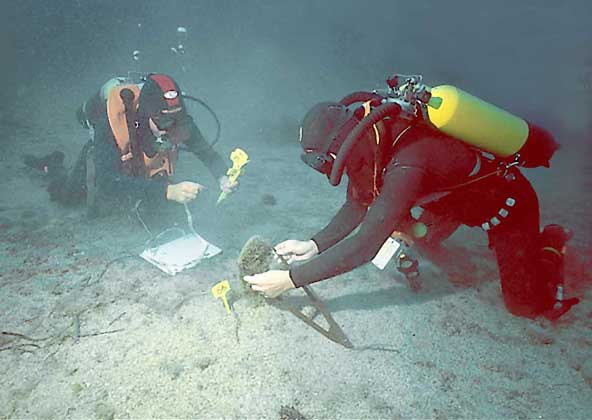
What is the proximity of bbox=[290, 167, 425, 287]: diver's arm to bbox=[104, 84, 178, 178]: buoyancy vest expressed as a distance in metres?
2.75

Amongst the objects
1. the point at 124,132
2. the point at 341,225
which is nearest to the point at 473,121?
the point at 341,225

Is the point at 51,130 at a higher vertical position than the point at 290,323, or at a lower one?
lower

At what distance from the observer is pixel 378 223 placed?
8.55 feet

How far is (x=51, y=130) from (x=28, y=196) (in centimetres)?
383

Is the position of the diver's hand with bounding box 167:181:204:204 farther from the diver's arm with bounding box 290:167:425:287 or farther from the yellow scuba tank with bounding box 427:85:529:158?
the yellow scuba tank with bounding box 427:85:529:158

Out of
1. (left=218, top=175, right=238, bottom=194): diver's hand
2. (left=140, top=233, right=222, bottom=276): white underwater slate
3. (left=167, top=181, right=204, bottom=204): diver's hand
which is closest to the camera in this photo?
(left=140, top=233, right=222, bottom=276): white underwater slate

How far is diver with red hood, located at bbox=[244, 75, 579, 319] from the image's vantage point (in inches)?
103

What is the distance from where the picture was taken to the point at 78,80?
14039mm

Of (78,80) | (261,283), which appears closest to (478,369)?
(261,283)

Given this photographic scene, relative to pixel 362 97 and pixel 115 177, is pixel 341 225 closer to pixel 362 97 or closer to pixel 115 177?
pixel 362 97

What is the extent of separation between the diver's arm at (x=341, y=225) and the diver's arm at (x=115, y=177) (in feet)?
6.16

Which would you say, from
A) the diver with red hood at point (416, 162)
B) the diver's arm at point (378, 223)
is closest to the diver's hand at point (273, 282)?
the diver with red hood at point (416, 162)

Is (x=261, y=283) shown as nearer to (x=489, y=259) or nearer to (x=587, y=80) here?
(x=489, y=259)

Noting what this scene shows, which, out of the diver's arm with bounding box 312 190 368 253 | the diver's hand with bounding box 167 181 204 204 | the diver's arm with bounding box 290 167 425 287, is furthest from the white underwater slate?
the diver's arm with bounding box 290 167 425 287
